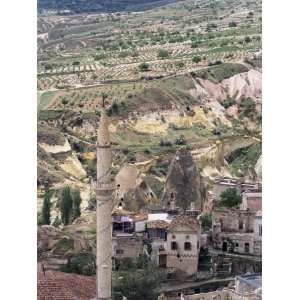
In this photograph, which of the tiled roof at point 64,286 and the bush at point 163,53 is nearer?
the tiled roof at point 64,286

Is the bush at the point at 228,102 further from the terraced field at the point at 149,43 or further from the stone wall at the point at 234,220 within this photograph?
the stone wall at the point at 234,220

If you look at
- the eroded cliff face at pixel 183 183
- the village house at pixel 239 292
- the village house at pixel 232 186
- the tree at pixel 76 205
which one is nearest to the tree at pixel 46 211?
the tree at pixel 76 205

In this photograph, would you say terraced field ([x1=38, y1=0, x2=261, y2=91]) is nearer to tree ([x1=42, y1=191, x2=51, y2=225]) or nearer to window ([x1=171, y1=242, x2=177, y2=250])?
tree ([x1=42, y1=191, x2=51, y2=225])

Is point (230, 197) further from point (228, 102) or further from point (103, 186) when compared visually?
point (103, 186)

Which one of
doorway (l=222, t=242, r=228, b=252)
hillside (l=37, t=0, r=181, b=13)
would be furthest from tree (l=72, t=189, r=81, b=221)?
hillside (l=37, t=0, r=181, b=13)
